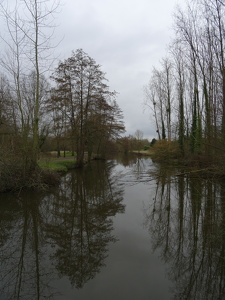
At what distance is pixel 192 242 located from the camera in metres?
4.94

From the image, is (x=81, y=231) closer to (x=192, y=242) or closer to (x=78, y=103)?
(x=192, y=242)

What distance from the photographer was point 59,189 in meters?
11.6

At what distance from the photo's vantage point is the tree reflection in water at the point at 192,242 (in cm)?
346

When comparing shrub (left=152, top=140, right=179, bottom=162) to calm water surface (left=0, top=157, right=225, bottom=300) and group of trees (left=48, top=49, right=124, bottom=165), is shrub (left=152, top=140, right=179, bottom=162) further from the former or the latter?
calm water surface (left=0, top=157, right=225, bottom=300)

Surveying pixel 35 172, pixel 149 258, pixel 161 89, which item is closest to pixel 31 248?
pixel 149 258

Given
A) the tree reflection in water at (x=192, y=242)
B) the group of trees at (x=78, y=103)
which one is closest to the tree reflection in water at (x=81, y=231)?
the tree reflection in water at (x=192, y=242)

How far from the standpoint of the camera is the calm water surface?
3.42m

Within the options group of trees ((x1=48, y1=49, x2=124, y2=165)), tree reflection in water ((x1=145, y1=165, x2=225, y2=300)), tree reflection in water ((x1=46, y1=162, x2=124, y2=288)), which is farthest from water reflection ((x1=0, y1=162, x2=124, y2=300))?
group of trees ((x1=48, y1=49, x2=124, y2=165))

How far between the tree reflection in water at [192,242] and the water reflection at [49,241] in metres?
1.47

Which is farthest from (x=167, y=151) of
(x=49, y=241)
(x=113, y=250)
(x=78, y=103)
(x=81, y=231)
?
(x=49, y=241)

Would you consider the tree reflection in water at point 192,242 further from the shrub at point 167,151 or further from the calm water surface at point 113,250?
the shrub at point 167,151

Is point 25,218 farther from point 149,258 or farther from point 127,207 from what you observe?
point 149,258

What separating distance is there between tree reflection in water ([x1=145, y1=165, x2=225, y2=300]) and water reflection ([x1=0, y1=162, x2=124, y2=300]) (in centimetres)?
147

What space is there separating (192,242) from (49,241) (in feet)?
12.0
